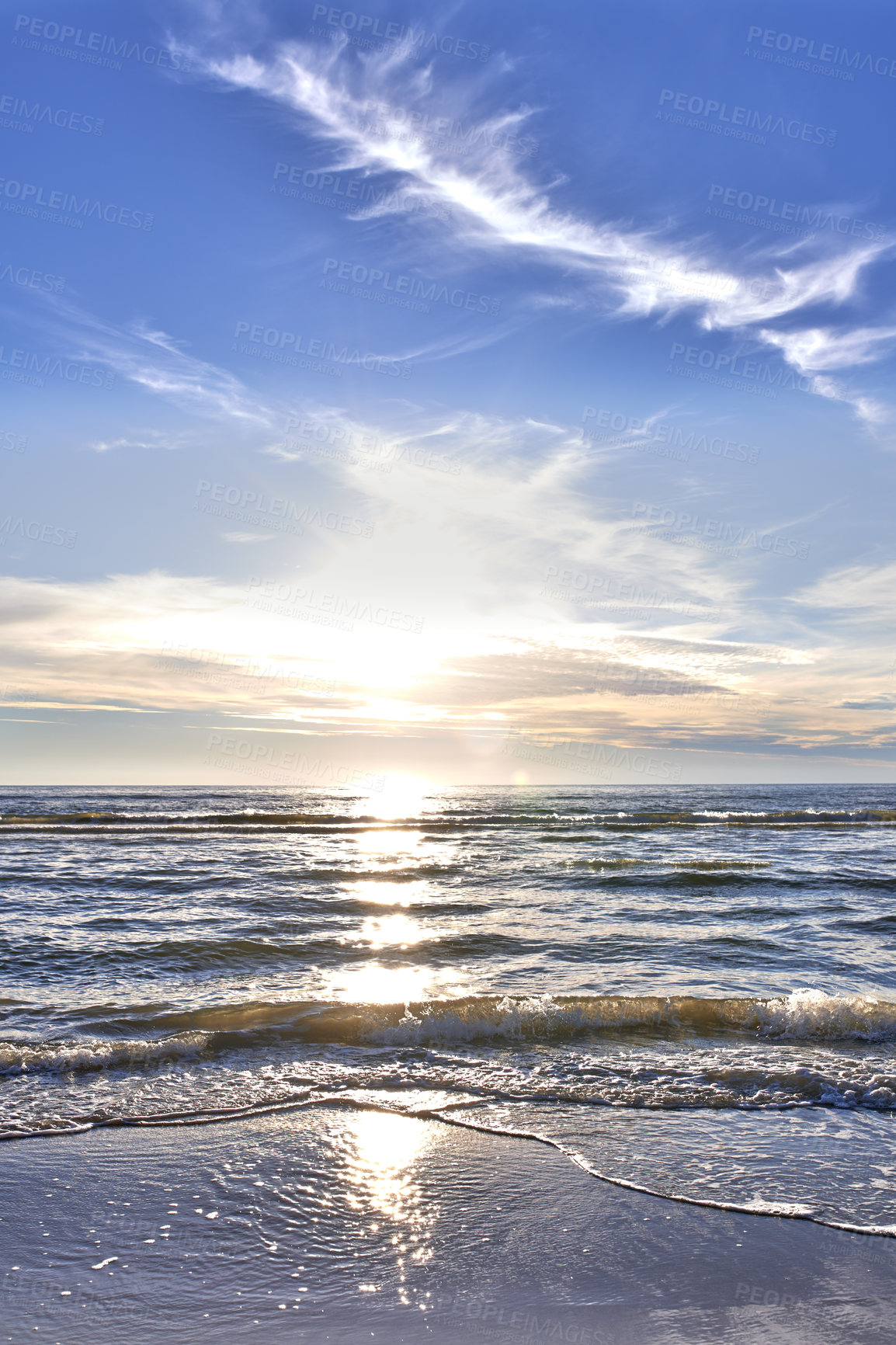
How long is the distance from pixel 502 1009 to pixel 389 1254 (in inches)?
186

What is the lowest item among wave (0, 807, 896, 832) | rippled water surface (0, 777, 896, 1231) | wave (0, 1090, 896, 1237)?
wave (0, 807, 896, 832)

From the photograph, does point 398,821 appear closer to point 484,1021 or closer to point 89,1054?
point 484,1021

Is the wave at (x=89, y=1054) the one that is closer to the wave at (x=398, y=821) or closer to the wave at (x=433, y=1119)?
the wave at (x=433, y=1119)

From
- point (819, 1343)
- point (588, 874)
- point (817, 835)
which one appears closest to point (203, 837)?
point (588, 874)

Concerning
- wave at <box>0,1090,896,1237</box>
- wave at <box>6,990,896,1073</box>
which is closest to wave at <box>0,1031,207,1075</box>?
wave at <box>6,990,896,1073</box>

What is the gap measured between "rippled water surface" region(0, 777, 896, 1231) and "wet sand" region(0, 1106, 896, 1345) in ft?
1.70

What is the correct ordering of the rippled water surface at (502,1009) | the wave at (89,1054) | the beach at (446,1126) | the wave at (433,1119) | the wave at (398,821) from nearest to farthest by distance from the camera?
the beach at (446,1126)
the wave at (433,1119)
the rippled water surface at (502,1009)
the wave at (89,1054)
the wave at (398,821)

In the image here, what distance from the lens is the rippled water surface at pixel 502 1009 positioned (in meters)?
6.01

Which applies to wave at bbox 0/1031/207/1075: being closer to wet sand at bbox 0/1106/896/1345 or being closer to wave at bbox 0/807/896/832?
wet sand at bbox 0/1106/896/1345

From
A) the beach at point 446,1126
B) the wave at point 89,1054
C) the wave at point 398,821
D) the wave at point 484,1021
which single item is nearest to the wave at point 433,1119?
the beach at point 446,1126

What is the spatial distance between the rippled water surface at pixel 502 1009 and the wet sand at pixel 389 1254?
0.52 m

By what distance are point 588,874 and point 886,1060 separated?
46.4 ft

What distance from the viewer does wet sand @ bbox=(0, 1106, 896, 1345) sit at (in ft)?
11.9

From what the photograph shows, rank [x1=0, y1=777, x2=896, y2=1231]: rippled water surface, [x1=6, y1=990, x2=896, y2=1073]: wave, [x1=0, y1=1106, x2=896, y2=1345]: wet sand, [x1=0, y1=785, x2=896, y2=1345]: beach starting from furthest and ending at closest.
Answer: [x1=6, y1=990, x2=896, y2=1073]: wave < [x1=0, y1=777, x2=896, y2=1231]: rippled water surface < [x1=0, y1=785, x2=896, y2=1345]: beach < [x1=0, y1=1106, x2=896, y2=1345]: wet sand
